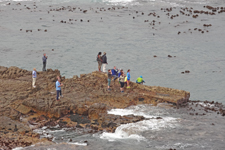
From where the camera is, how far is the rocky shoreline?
25.0 metres

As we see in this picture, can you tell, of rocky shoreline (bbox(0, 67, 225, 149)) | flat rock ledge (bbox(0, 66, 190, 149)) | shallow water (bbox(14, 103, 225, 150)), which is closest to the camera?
shallow water (bbox(14, 103, 225, 150))

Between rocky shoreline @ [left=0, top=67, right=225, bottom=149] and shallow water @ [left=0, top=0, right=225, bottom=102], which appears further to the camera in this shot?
shallow water @ [left=0, top=0, right=225, bottom=102]

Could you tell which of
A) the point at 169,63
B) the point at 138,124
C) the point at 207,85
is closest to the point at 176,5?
the point at 169,63

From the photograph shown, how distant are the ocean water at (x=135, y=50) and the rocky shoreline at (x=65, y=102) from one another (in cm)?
139

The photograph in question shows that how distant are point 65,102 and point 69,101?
58 centimetres

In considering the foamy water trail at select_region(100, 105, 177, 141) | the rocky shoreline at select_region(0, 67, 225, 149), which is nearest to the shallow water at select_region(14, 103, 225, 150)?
the foamy water trail at select_region(100, 105, 177, 141)

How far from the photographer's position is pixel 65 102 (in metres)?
28.7

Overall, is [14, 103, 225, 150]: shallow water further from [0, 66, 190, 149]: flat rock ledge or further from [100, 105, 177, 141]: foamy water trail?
[0, 66, 190, 149]: flat rock ledge

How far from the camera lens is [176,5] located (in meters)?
87.8

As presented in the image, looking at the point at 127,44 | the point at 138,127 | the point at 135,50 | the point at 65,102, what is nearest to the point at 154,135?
the point at 138,127

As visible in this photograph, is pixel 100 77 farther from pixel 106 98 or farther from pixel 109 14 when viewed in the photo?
pixel 109 14

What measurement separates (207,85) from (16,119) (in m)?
24.4

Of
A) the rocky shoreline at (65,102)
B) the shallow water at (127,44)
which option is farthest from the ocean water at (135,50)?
the rocky shoreline at (65,102)

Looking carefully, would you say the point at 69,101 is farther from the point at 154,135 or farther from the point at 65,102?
the point at 154,135
